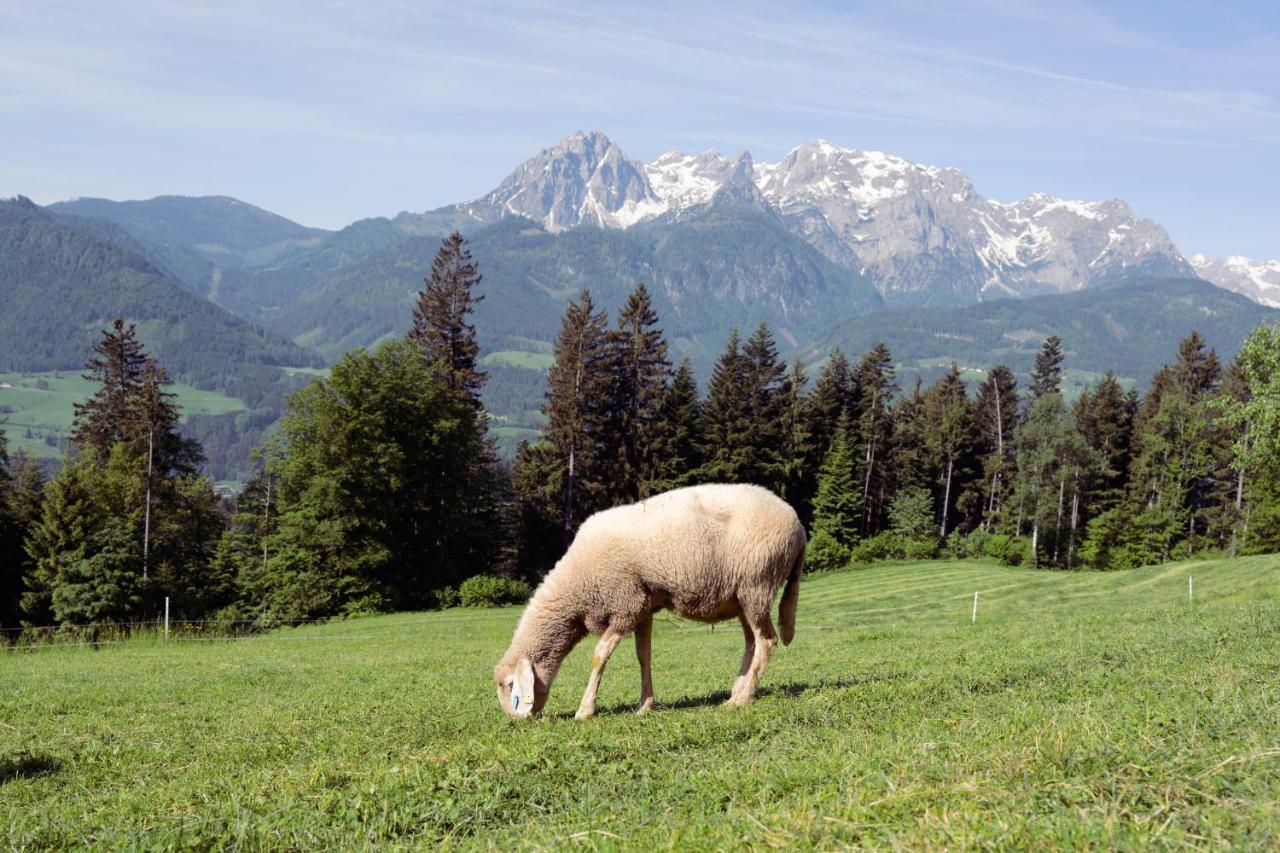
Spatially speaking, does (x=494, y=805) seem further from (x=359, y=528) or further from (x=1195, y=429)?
(x=1195, y=429)

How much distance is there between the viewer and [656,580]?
11.8 metres

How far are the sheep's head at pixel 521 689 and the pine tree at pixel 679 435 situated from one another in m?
55.5

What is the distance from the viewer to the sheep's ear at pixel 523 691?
38.6ft

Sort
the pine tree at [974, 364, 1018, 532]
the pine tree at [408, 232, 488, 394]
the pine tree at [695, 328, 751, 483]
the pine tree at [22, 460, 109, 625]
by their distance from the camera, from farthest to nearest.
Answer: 1. the pine tree at [974, 364, 1018, 532]
2. the pine tree at [695, 328, 751, 483]
3. the pine tree at [408, 232, 488, 394]
4. the pine tree at [22, 460, 109, 625]

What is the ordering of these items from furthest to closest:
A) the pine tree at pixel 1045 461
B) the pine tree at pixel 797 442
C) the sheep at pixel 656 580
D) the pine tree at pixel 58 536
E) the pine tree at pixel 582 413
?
1. the pine tree at pixel 1045 461
2. the pine tree at pixel 797 442
3. the pine tree at pixel 582 413
4. the pine tree at pixel 58 536
5. the sheep at pixel 656 580

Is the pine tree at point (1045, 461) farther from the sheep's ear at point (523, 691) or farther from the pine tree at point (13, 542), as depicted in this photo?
the sheep's ear at point (523, 691)

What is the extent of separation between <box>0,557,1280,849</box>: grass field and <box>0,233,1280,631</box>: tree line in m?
34.1

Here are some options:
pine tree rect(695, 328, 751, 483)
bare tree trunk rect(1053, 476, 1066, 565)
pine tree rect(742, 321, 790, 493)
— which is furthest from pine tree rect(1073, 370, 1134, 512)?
pine tree rect(695, 328, 751, 483)

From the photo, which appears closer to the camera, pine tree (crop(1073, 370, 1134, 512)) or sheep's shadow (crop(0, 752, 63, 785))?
sheep's shadow (crop(0, 752, 63, 785))

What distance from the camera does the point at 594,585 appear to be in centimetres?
1197

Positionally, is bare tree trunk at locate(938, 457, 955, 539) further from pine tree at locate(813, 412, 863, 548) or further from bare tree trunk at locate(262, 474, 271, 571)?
bare tree trunk at locate(262, 474, 271, 571)

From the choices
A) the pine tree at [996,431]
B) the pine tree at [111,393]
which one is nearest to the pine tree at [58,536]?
the pine tree at [111,393]

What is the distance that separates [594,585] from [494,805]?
519 centimetres

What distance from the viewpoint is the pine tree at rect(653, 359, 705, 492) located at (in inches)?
2766
